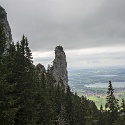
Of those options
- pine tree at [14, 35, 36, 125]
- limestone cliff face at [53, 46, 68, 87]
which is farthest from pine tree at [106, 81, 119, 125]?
limestone cliff face at [53, 46, 68, 87]

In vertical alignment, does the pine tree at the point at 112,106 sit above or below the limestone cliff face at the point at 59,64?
below

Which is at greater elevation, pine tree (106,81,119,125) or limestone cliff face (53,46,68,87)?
limestone cliff face (53,46,68,87)

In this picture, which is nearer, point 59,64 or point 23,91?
point 23,91

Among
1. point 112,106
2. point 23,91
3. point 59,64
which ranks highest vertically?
point 59,64

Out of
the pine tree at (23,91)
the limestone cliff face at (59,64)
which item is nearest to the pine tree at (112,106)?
the pine tree at (23,91)

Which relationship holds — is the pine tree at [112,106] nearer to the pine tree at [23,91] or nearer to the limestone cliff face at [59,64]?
the pine tree at [23,91]

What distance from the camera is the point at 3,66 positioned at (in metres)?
22.7

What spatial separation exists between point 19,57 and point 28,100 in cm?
533

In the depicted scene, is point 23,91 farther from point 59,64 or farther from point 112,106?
point 59,64

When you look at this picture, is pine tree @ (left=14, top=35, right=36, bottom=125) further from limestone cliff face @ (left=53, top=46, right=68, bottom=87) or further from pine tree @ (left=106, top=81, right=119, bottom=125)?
limestone cliff face @ (left=53, top=46, right=68, bottom=87)

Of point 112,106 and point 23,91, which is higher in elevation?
point 23,91

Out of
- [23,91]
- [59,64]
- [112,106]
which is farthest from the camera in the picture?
[59,64]

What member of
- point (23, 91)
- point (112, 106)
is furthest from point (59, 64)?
point (23, 91)

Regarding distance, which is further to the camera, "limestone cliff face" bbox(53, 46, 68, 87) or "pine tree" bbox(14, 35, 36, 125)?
"limestone cliff face" bbox(53, 46, 68, 87)
